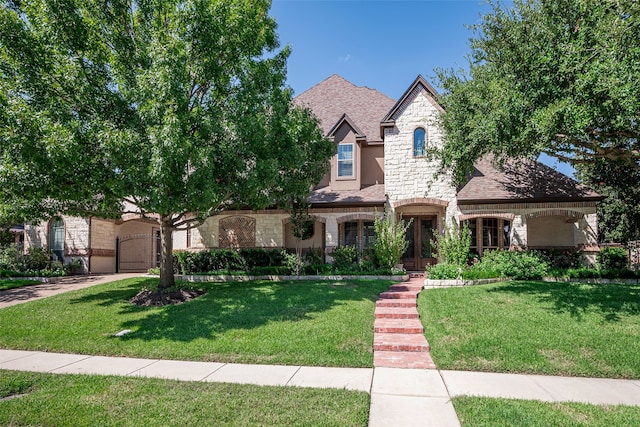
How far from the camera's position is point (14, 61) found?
9.80 m

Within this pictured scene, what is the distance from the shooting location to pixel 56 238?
19641 mm

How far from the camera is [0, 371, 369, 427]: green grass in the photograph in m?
4.64

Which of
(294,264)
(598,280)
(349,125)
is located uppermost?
(349,125)

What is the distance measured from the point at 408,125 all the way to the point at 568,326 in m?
11.1

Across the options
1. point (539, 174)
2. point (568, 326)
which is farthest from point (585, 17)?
point (539, 174)

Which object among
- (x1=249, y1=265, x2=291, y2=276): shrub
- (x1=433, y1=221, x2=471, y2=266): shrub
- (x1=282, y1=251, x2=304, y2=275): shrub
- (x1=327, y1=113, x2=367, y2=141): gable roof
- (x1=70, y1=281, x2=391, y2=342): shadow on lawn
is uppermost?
(x1=327, y1=113, x2=367, y2=141): gable roof

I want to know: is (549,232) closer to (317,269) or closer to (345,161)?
(345,161)

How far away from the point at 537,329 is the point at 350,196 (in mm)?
→ 10436

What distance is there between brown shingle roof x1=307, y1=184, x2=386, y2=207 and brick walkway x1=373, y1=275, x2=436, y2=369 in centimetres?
592

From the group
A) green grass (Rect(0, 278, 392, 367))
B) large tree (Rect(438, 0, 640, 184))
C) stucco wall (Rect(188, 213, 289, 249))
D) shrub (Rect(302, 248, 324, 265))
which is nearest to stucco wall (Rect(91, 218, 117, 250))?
stucco wall (Rect(188, 213, 289, 249))

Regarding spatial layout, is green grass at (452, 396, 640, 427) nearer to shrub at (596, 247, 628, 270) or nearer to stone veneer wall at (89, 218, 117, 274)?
shrub at (596, 247, 628, 270)

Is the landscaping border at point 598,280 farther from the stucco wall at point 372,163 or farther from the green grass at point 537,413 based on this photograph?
the green grass at point 537,413

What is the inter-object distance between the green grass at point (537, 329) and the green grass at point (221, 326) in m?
1.80

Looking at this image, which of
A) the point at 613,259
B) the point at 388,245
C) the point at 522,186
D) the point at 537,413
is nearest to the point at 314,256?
the point at 388,245
